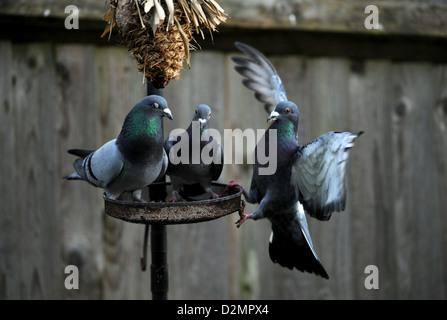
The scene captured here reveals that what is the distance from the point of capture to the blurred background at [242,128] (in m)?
3.12

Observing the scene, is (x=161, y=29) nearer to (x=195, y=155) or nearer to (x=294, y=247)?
(x=195, y=155)

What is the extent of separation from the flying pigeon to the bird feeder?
1.27 ft

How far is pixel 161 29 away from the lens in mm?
2211

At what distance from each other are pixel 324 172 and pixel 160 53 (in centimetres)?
85

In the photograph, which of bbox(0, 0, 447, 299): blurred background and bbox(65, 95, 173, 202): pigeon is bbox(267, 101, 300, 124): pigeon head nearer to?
bbox(65, 95, 173, 202): pigeon

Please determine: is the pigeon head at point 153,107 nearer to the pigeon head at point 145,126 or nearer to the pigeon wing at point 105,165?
the pigeon head at point 145,126

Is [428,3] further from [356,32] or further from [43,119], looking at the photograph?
[43,119]

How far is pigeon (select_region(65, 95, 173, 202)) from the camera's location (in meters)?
2.22

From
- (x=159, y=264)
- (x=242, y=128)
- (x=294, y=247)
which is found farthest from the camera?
(x=242, y=128)

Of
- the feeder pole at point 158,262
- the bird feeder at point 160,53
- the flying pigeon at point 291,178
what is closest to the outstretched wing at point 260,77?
the flying pigeon at point 291,178

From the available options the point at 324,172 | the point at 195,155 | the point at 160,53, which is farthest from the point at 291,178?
the point at 160,53

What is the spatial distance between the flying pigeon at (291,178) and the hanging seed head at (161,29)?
483 millimetres

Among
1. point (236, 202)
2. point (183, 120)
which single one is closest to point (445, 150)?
point (183, 120)

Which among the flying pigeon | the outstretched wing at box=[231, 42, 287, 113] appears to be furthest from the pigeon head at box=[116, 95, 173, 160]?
the outstretched wing at box=[231, 42, 287, 113]
